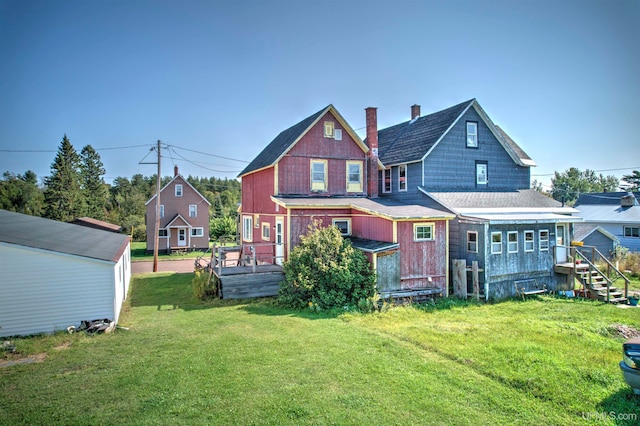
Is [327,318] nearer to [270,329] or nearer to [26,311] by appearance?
[270,329]

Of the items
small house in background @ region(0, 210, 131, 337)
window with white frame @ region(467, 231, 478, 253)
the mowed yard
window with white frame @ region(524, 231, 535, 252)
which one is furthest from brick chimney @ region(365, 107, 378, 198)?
small house in background @ region(0, 210, 131, 337)

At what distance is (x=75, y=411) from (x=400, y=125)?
87.0 ft

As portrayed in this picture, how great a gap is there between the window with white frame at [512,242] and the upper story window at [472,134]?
6.94 metres

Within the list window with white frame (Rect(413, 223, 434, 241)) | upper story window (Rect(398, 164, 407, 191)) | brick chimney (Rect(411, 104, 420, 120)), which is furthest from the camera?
brick chimney (Rect(411, 104, 420, 120))

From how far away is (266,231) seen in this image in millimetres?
22547

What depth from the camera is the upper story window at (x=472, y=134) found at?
919 inches

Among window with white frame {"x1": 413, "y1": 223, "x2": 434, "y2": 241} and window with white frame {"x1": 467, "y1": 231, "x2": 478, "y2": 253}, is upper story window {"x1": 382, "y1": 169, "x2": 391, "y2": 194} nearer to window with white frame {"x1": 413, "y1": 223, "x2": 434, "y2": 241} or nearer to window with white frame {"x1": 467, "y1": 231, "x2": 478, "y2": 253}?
window with white frame {"x1": 467, "y1": 231, "x2": 478, "y2": 253}

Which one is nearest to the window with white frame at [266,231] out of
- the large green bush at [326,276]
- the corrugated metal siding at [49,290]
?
the large green bush at [326,276]

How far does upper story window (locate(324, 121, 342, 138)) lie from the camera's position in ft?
71.1

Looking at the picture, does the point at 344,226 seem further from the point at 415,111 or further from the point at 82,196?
the point at 82,196

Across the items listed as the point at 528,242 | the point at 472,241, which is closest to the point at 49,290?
the point at 472,241

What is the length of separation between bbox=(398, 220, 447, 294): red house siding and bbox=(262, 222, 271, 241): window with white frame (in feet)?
27.1

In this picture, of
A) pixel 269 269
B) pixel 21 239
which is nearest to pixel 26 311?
pixel 21 239

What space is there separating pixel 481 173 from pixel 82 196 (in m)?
54.1
